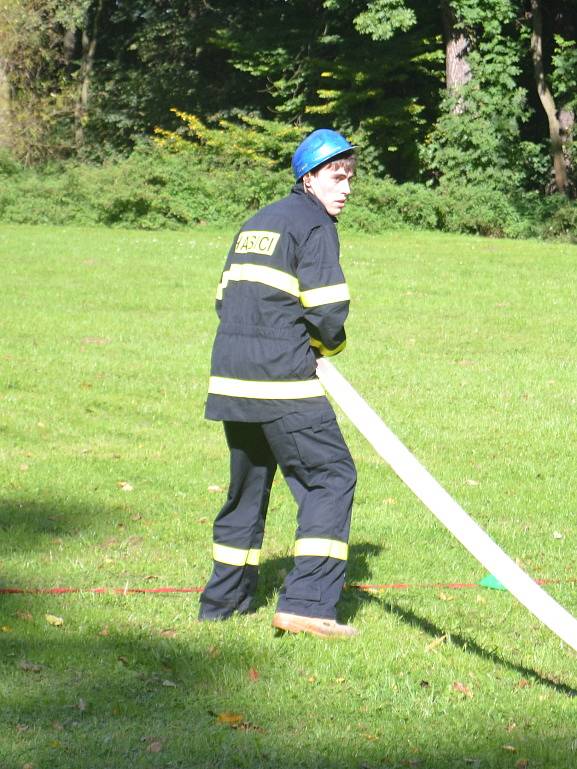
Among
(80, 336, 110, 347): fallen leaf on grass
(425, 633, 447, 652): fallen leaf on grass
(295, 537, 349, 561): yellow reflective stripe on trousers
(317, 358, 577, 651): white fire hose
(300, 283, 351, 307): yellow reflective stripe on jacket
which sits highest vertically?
(300, 283, 351, 307): yellow reflective stripe on jacket

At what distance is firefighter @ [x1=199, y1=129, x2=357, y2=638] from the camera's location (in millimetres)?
5141

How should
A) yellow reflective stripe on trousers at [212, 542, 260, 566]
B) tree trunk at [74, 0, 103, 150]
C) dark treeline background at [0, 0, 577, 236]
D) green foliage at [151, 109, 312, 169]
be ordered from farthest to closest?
tree trunk at [74, 0, 103, 150] → green foliage at [151, 109, 312, 169] → dark treeline background at [0, 0, 577, 236] → yellow reflective stripe on trousers at [212, 542, 260, 566]

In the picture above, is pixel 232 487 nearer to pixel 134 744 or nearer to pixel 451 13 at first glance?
pixel 134 744

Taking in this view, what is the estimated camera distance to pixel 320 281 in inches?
201

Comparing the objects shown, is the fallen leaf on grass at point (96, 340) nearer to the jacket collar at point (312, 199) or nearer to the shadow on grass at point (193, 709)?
the shadow on grass at point (193, 709)

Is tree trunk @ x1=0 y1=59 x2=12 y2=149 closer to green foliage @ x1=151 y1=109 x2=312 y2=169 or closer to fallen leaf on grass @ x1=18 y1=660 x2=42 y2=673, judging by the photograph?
green foliage @ x1=151 y1=109 x2=312 y2=169

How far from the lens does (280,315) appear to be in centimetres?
518

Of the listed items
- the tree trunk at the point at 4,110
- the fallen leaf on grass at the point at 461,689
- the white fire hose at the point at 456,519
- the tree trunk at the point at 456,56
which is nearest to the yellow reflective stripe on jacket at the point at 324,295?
the white fire hose at the point at 456,519

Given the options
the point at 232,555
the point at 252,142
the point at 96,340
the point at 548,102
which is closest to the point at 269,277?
the point at 232,555

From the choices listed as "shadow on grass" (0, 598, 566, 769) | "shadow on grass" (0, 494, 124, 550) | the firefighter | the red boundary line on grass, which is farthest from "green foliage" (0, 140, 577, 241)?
"shadow on grass" (0, 598, 566, 769)

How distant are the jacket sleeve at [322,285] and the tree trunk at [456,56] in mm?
28688

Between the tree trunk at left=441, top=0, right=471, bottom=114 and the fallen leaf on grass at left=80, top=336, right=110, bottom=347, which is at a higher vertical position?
the tree trunk at left=441, top=0, right=471, bottom=114

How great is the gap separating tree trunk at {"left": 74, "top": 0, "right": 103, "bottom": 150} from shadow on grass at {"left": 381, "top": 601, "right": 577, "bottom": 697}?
37.7 meters

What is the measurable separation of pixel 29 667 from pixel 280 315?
1812 mm
